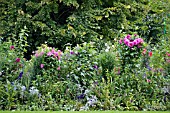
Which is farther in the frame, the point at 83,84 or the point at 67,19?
the point at 67,19

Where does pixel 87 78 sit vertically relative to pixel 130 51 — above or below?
below

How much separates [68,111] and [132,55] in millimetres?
1358

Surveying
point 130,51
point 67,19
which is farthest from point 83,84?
point 67,19

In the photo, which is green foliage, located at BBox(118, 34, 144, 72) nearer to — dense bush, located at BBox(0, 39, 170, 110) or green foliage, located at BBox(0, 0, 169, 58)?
dense bush, located at BBox(0, 39, 170, 110)

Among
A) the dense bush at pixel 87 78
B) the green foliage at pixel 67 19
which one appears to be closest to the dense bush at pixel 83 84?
the dense bush at pixel 87 78

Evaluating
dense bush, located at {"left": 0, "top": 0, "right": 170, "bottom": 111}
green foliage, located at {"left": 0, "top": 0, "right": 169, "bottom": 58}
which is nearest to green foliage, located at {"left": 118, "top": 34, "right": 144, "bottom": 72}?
dense bush, located at {"left": 0, "top": 0, "right": 170, "bottom": 111}

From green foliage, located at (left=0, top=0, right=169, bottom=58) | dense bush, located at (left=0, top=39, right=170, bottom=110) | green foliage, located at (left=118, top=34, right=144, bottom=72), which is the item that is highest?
green foliage, located at (left=0, top=0, right=169, bottom=58)

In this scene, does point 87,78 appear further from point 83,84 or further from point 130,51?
point 130,51

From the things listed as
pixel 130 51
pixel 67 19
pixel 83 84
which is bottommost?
pixel 83 84

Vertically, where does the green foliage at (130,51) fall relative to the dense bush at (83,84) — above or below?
above

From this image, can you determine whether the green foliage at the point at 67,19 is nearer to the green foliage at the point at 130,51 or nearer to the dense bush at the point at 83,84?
the green foliage at the point at 130,51

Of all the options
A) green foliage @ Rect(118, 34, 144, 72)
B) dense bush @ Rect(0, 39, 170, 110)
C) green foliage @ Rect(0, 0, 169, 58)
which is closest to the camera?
dense bush @ Rect(0, 39, 170, 110)

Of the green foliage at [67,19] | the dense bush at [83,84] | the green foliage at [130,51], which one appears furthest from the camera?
Result: the green foliage at [67,19]

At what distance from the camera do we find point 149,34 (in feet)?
25.9
